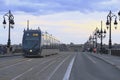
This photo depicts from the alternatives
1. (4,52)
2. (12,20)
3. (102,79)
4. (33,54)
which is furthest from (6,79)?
(4,52)

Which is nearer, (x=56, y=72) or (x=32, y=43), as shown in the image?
(x=56, y=72)

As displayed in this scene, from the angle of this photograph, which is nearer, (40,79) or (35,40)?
(40,79)

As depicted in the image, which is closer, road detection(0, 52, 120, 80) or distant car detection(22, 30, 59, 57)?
road detection(0, 52, 120, 80)

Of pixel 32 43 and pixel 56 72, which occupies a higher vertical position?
pixel 32 43

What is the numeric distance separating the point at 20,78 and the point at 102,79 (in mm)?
4229

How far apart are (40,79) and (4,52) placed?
53.6m

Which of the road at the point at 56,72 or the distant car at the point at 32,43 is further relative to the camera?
the distant car at the point at 32,43

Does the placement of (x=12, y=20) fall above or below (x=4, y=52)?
above

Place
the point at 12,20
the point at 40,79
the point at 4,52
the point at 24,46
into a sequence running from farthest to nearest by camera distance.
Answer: the point at 4,52, the point at 12,20, the point at 24,46, the point at 40,79

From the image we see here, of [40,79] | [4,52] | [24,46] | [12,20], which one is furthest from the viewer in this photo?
[4,52]

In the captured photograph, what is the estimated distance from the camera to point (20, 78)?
68.5 feet

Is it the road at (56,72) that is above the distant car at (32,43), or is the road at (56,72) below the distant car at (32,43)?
below

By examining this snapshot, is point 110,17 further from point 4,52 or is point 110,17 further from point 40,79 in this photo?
point 40,79

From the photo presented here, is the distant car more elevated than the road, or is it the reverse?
the distant car
